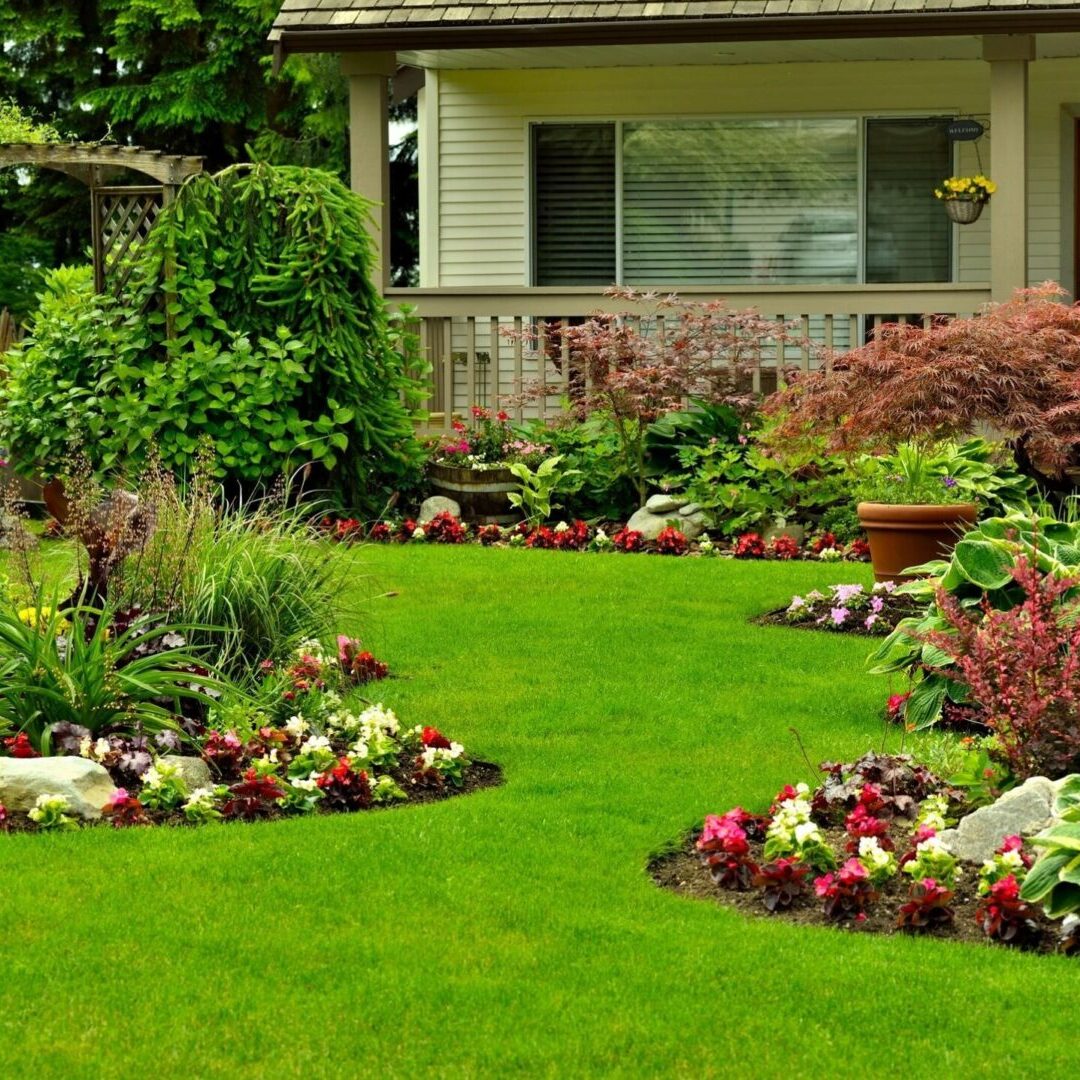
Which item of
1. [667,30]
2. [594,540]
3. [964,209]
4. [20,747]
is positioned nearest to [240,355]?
[594,540]

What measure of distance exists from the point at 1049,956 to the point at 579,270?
11695 mm

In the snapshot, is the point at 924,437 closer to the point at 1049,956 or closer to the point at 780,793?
the point at 780,793

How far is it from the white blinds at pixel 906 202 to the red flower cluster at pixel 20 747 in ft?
35.3

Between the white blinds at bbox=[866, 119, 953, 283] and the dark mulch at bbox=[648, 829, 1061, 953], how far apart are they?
422 inches

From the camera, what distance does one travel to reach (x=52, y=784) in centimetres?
546

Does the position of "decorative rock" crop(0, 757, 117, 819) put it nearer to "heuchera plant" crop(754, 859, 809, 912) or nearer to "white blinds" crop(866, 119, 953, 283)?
"heuchera plant" crop(754, 859, 809, 912)

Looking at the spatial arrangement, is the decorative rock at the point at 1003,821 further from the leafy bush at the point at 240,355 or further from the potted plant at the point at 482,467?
the potted plant at the point at 482,467

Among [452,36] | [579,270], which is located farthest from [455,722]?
[579,270]

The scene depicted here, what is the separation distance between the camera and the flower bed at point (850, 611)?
8.45 metres

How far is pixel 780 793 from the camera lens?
5.44 meters

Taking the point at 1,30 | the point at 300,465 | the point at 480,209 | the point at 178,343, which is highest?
the point at 1,30

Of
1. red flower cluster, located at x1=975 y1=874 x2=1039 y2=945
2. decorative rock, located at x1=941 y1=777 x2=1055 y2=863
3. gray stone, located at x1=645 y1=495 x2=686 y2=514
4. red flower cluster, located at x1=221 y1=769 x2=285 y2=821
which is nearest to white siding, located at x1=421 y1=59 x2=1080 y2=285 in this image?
gray stone, located at x1=645 y1=495 x2=686 y2=514

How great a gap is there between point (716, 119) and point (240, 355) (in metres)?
5.59

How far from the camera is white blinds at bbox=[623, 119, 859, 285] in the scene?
15.3 metres
